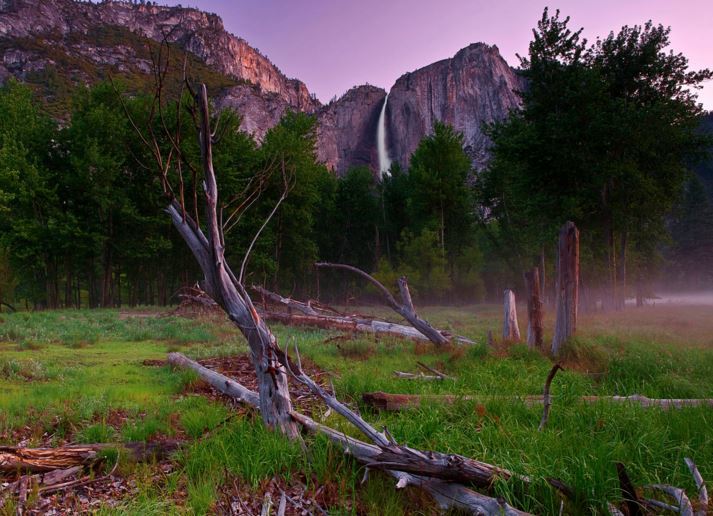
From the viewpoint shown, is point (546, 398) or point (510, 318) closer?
point (546, 398)

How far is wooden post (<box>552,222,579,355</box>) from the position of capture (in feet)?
29.6

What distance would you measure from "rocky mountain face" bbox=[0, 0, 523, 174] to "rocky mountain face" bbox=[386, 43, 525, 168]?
0.34 metres

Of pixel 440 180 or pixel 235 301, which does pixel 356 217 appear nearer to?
pixel 440 180

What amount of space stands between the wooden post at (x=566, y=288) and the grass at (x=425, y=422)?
0.54 metres

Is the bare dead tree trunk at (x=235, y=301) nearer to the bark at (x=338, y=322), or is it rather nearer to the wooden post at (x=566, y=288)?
the wooden post at (x=566, y=288)

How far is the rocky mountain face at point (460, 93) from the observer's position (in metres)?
134

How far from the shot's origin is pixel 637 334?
1150 centimetres

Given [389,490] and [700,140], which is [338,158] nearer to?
[700,140]

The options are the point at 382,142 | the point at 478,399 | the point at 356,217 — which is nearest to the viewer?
the point at 478,399

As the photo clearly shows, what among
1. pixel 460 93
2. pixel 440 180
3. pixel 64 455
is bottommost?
pixel 64 455

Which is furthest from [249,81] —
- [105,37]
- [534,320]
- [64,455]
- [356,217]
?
[64,455]

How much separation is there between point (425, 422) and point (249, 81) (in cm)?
16305

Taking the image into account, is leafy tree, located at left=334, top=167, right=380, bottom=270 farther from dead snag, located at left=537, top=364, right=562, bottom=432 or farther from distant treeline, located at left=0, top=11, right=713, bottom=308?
dead snag, located at left=537, top=364, right=562, bottom=432

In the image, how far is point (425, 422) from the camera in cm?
454
